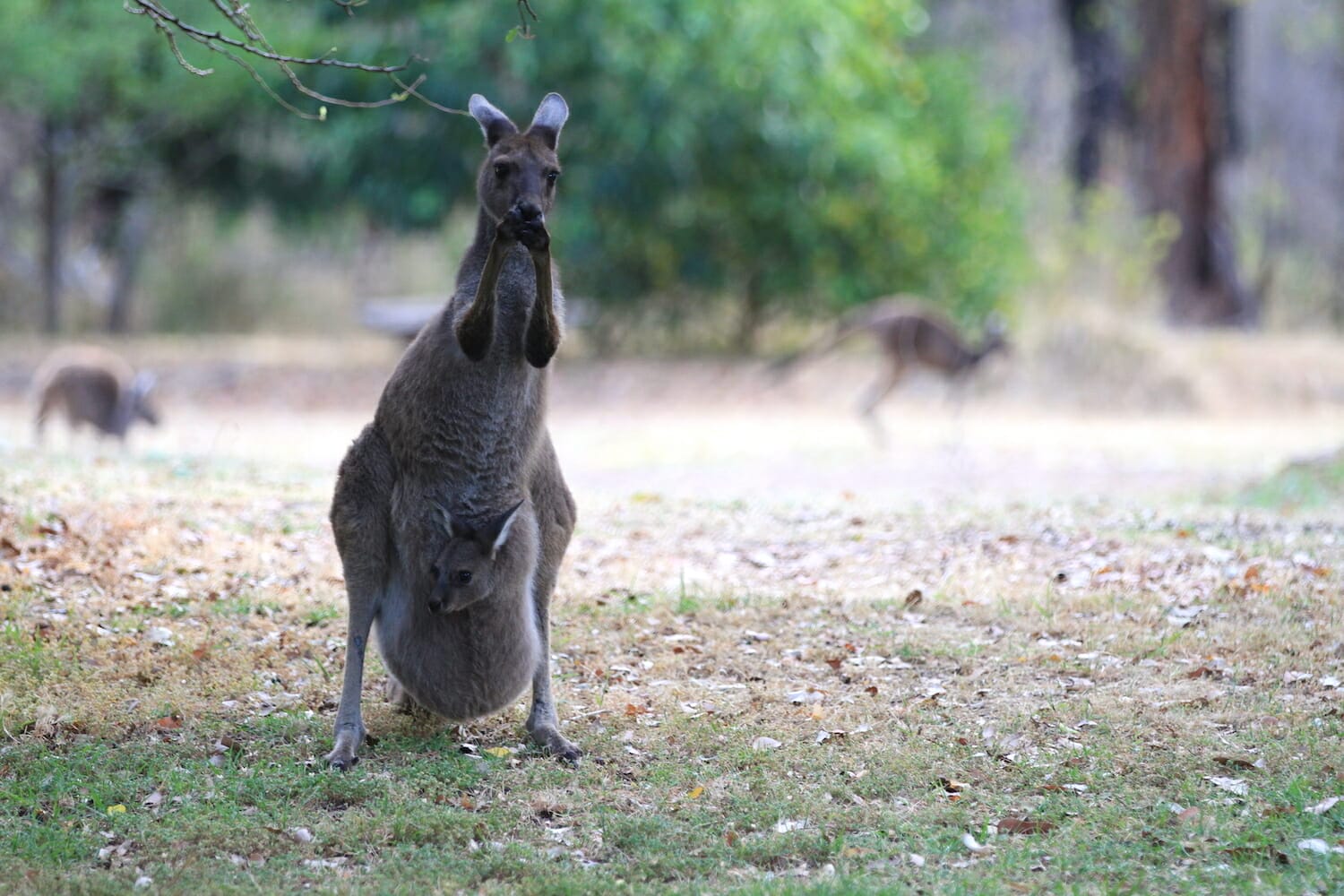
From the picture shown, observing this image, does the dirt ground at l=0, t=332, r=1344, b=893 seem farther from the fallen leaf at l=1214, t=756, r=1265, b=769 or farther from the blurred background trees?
the blurred background trees

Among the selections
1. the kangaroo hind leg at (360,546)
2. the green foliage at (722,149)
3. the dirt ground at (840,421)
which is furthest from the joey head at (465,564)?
the green foliage at (722,149)

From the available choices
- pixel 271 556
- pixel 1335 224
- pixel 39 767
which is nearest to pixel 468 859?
pixel 39 767

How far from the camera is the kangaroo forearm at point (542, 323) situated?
5070mm

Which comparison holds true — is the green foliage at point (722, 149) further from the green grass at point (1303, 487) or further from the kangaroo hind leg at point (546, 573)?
the kangaroo hind leg at point (546, 573)

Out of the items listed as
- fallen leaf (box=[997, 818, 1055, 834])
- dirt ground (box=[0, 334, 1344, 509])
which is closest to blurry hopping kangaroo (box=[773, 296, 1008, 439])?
dirt ground (box=[0, 334, 1344, 509])

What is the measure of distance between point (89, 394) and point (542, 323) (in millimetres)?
10698

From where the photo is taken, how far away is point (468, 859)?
4.52 m

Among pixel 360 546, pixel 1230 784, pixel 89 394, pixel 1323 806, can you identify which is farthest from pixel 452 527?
pixel 89 394

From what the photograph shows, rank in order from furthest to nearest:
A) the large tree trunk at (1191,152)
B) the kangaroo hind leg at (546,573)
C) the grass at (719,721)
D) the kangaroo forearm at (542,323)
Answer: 1. the large tree trunk at (1191,152)
2. the kangaroo hind leg at (546,573)
3. the kangaroo forearm at (542,323)
4. the grass at (719,721)

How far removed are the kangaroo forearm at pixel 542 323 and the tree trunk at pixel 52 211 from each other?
2069 cm

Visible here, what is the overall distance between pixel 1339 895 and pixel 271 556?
543 centimetres

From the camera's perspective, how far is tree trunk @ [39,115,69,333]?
23.5 metres

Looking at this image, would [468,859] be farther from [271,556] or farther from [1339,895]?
[271,556]

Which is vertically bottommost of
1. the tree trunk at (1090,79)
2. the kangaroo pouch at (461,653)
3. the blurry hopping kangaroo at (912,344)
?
Result: the kangaroo pouch at (461,653)
